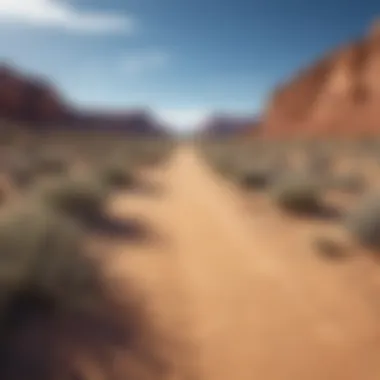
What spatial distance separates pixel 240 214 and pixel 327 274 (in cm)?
524

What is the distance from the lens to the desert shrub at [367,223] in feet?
30.5

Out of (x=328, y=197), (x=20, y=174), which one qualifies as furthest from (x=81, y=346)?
(x=20, y=174)

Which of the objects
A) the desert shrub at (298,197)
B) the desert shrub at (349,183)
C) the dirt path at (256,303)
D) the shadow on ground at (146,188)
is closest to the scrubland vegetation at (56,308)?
the dirt path at (256,303)

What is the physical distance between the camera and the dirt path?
4836mm

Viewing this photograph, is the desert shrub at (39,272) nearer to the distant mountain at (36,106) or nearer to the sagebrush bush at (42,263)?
the sagebrush bush at (42,263)

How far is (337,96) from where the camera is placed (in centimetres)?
7050

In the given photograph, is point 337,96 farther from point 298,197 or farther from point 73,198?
point 73,198

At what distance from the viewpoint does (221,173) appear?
A: 2569cm

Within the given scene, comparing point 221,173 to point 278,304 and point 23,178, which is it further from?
point 278,304

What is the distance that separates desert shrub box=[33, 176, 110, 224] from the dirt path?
1906 millimetres

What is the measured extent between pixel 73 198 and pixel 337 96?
2587 inches

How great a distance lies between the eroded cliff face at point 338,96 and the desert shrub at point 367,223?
5251 centimetres

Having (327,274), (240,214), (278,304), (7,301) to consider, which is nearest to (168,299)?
(278,304)

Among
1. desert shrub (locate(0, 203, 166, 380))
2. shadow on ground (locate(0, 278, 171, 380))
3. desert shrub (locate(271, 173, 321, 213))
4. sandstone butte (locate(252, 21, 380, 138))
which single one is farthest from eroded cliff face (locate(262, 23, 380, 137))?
shadow on ground (locate(0, 278, 171, 380))
